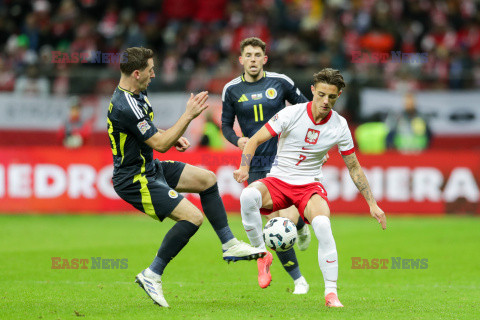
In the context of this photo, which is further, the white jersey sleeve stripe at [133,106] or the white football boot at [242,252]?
the white football boot at [242,252]

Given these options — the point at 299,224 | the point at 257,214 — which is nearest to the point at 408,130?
the point at 299,224

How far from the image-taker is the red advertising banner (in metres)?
16.1

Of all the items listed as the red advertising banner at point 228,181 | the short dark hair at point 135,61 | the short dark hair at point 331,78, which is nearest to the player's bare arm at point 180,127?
the short dark hair at point 135,61

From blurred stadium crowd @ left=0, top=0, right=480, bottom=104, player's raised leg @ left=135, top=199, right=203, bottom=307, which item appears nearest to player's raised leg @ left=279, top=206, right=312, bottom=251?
player's raised leg @ left=135, top=199, right=203, bottom=307

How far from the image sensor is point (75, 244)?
12391mm

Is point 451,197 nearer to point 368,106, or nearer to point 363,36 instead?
point 368,106

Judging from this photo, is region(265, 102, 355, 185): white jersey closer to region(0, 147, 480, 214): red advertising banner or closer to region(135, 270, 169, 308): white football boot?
region(135, 270, 169, 308): white football boot

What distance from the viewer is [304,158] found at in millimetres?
7949

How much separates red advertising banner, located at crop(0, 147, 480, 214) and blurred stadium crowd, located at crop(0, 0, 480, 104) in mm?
1766

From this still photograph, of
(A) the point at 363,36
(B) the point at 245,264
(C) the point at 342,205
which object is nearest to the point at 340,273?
(B) the point at 245,264

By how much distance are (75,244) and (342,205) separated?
6138 millimetres

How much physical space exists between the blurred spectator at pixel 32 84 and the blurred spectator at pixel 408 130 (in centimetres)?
748

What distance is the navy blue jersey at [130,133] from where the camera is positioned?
7344 mm

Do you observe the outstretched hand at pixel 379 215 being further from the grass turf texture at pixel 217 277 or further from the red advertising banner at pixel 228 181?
the red advertising banner at pixel 228 181
